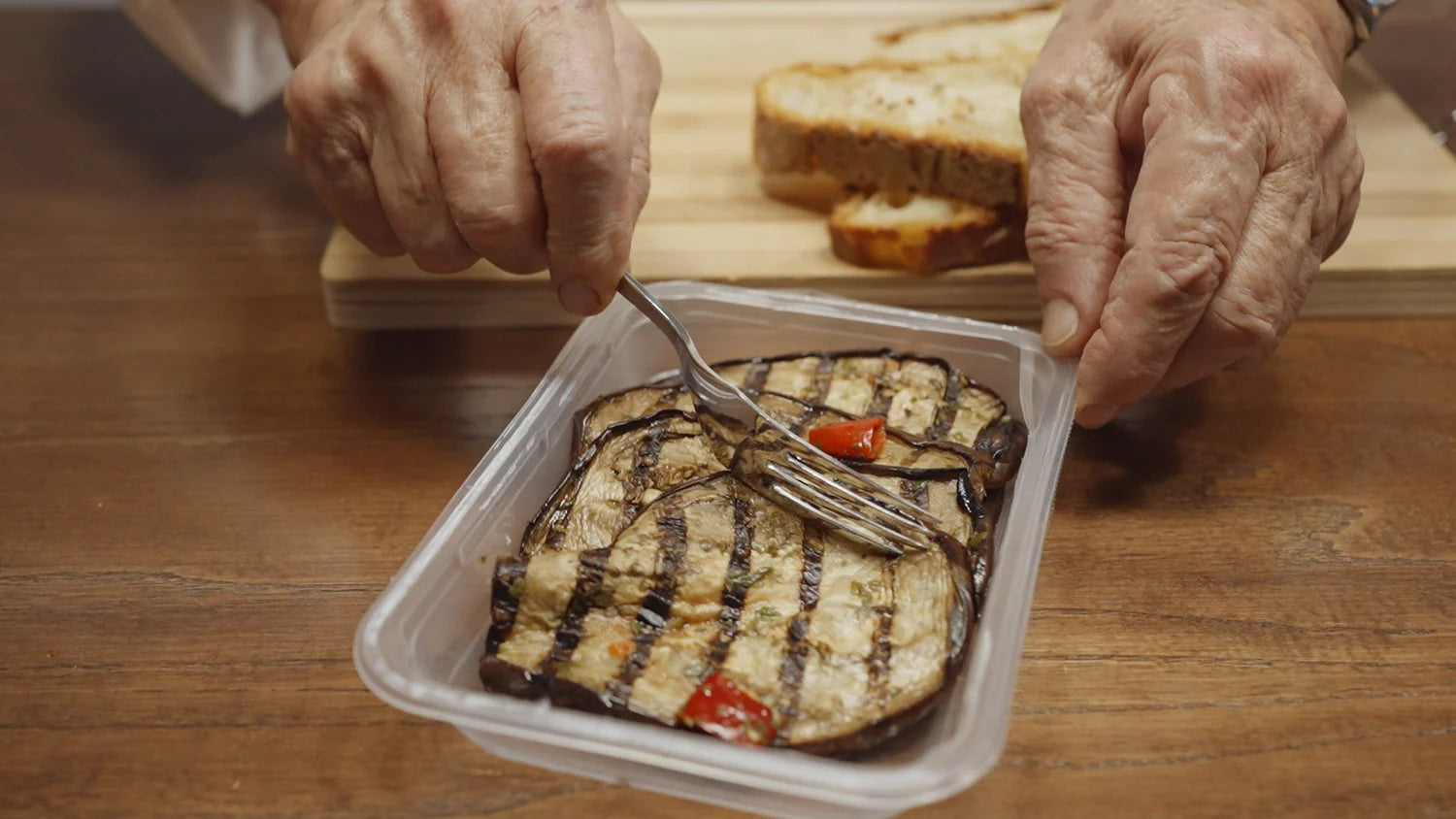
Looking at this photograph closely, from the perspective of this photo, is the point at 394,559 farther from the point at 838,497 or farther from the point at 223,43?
the point at 223,43

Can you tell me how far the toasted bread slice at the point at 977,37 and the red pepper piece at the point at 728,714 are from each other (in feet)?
5.99

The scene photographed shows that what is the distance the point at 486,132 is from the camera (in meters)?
1.65

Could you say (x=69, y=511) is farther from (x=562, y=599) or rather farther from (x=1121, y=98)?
(x=1121, y=98)

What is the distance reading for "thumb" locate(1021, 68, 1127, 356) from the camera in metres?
1.76

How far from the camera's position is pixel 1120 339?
1674 mm

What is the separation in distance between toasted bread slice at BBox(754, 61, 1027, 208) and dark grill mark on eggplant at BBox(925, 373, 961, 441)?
22.7 inches

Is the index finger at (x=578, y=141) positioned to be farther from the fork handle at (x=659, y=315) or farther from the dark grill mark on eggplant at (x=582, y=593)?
the dark grill mark on eggplant at (x=582, y=593)

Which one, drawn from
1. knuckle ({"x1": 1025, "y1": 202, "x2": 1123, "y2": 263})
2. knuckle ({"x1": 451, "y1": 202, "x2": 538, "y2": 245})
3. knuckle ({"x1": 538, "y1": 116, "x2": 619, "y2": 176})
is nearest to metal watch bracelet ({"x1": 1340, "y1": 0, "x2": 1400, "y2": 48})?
knuckle ({"x1": 1025, "y1": 202, "x2": 1123, "y2": 263})

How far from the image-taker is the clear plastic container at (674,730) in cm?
121

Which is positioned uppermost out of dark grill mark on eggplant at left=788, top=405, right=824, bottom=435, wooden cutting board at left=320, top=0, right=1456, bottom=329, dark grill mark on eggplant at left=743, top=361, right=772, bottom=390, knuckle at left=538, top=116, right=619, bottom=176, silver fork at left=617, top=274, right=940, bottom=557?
knuckle at left=538, top=116, right=619, bottom=176

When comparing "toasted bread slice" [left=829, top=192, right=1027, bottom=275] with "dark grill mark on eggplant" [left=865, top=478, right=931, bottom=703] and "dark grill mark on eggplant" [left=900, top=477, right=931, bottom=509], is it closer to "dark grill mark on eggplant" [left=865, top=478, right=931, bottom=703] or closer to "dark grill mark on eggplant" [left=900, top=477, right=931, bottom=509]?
"dark grill mark on eggplant" [left=900, top=477, right=931, bottom=509]

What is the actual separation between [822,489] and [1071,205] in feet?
2.12

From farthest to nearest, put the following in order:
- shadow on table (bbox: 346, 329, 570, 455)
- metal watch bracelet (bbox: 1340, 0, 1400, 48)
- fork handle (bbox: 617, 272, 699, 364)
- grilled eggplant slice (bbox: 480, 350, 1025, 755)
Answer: metal watch bracelet (bbox: 1340, 0, 1400, 48), shadow on table (bbox: 346, 329, 570, 455), fork handle (bbox: 617, 272, 699, 364), grilled eggplant slice (bbox: 480, 350, 1025, 755)

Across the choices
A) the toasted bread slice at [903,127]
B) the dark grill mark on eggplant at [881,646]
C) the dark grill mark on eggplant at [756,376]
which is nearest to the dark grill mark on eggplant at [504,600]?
the dark grill mark on eggplant at [881,646]
